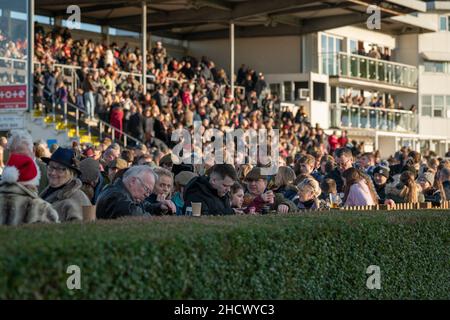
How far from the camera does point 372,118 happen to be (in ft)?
166

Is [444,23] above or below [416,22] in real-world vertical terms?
above

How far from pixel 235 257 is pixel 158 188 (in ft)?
12.6

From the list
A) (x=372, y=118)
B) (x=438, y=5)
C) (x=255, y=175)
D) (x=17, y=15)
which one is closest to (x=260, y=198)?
(x=255, y=175)

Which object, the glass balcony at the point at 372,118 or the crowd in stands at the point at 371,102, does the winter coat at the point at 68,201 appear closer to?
the glass balcony at the point at 372,118

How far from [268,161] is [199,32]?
2890cm

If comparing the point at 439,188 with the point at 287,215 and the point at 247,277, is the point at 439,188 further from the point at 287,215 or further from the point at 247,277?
the point at 247,277

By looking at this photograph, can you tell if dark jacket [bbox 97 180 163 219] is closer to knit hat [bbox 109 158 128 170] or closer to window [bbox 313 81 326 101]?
knit hat [bbox 109 158 128 170]

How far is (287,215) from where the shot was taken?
10.2 meters

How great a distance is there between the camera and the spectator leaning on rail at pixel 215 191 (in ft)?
37.5

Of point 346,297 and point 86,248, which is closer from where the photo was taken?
point 86,248

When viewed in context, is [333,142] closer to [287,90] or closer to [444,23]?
[287,90]

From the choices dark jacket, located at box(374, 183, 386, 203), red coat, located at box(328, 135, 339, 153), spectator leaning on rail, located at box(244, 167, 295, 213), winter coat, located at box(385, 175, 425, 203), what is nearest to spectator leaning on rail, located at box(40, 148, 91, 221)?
spectator leaning on rail, located at box(244, 167, 295, 213)

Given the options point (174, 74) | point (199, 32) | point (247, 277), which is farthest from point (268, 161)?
point (199, 32)

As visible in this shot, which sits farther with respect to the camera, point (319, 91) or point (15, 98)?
point (319, 91)
